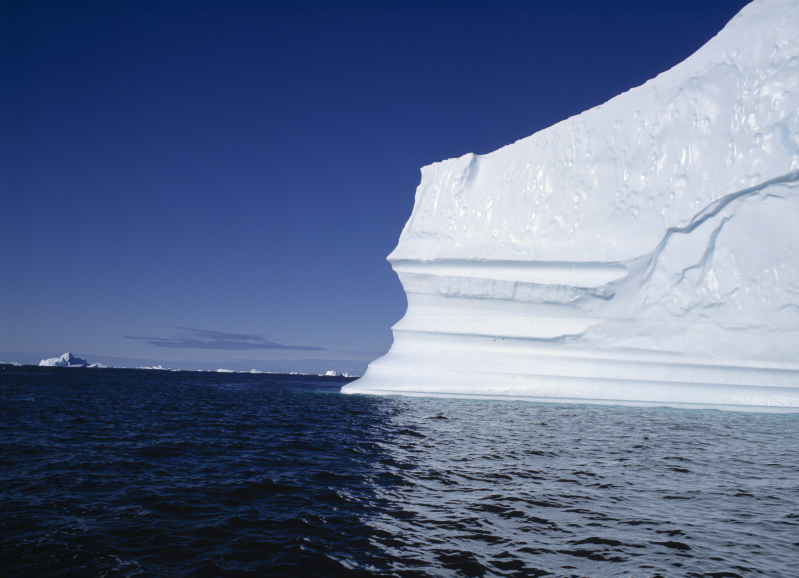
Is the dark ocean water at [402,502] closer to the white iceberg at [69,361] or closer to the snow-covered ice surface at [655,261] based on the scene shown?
the snow-covered ice surface at [655,261]

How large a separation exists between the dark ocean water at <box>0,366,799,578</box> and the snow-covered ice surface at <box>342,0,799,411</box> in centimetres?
551

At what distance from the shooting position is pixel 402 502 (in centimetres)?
525

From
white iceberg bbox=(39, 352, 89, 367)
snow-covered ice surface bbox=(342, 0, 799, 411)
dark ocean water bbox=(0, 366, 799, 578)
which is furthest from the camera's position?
white iceberg bbox=(39, 352, 89, 367)

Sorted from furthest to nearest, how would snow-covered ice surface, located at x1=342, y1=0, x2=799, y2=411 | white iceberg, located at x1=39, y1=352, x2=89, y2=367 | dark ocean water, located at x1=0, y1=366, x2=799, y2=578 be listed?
white iceberg, located at x1=39, y1=352, x2=89, y2=367
snow-covered ice surface, located at x1=342, y1=0, x2=799, y2=411
dark ocean water, located at x1=0, y1=366, x2=799, y2=578

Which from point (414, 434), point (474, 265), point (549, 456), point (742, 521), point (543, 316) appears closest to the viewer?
point (742, 521)

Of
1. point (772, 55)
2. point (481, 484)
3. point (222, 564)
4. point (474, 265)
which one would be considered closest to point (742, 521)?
point (481, 484)

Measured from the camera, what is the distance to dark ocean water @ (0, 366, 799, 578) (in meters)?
3.80

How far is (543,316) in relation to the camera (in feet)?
55.9

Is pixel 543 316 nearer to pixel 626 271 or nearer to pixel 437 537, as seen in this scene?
pixel 626 271

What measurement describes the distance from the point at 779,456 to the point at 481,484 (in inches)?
197

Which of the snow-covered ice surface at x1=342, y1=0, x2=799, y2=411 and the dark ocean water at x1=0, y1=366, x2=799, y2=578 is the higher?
the snow-covered ice surface at x1=342, y1=0, x2=799, y2=411

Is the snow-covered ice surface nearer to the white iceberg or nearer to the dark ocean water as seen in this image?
the dark ocean water

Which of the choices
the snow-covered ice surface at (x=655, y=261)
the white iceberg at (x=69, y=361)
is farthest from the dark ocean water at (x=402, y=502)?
the white iceberg at (x=69, y=361)

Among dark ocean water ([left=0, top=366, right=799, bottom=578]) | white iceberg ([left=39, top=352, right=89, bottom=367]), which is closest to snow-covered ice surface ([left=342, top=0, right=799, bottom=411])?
dark ocean water ([left=0, top=366, right=799, bottom=578])
